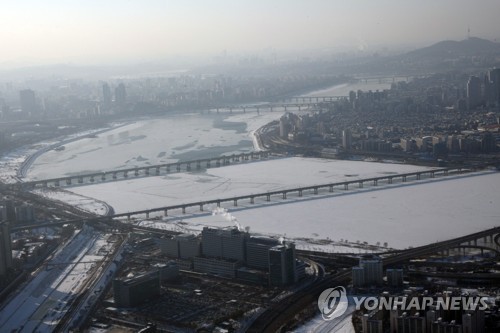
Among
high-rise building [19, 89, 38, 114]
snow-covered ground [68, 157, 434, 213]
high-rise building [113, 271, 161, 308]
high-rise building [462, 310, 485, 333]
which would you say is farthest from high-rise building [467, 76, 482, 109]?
high-rise building [462, 310, 485, 333]

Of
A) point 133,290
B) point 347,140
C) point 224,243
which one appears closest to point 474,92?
point 347,140

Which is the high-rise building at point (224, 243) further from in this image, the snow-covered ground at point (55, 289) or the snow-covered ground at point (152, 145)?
the snow-covered ground at point (152, 145)

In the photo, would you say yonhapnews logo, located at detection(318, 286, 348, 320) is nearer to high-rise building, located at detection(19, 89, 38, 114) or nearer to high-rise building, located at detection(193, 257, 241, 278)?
high-rise building, located at detection(193, 257, 241, 278)

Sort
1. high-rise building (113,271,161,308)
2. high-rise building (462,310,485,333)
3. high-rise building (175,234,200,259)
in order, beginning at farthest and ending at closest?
1. high-rise building (175,234,200,259)
2. high-rise building (113,271,161,308)
3. high-rise building (462,310,485,333)

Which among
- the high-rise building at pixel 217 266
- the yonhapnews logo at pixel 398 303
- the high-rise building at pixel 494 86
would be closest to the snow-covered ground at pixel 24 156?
the high-rise building at pixel 217 266

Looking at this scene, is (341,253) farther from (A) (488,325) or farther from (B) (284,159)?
(B) (284,159)

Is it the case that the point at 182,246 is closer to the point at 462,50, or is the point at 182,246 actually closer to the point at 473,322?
the point at 473,322
